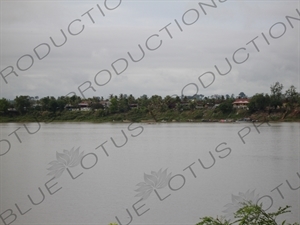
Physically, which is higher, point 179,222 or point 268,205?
point 179,222

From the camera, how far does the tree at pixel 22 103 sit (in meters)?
31.4

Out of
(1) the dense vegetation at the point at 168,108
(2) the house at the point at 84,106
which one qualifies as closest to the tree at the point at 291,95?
(1) the dense vegetation at the point at 168,108

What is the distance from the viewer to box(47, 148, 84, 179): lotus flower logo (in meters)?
14.9

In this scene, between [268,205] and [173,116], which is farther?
[173,116]

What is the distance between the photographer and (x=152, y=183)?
12258mm

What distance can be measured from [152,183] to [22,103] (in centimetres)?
2138

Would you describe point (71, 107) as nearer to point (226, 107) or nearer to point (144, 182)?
point (226, 107)

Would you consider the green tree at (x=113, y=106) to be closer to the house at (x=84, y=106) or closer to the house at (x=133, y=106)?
the house at (x=133, y=106)

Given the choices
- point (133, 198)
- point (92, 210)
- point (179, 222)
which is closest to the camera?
point (179, 222)

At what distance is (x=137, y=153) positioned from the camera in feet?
63.7

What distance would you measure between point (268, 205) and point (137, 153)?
1049 cm

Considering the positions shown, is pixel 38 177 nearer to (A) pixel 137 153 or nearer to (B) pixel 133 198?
(B) pixel 133 198

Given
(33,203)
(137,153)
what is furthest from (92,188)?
(137,153)

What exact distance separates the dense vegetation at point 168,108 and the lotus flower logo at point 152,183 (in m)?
22.1
